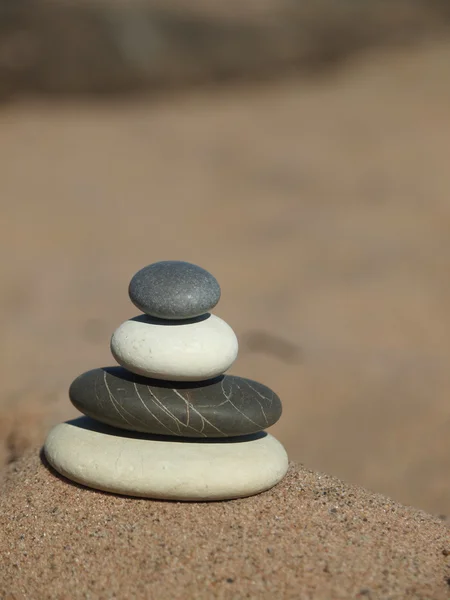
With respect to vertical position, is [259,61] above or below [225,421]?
above

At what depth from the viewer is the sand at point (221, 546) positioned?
11.6 feet

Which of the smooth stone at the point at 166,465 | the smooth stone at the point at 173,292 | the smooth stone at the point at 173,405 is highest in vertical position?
the smooth stone at the point at 173,292

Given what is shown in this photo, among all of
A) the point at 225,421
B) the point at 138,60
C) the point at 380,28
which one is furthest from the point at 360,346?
the point at 380,28

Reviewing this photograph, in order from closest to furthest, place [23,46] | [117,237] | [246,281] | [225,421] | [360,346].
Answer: [225,421] < [360,346] < [246,281] < [117,237] < [23,46]

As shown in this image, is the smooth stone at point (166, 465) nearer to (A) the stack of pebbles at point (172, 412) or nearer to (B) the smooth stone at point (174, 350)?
(A) the stack of pebbles at point (172, 412)

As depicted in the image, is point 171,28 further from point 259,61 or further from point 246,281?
point 246,281

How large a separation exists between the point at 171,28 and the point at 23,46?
3.39 m

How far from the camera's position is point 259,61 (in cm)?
1892

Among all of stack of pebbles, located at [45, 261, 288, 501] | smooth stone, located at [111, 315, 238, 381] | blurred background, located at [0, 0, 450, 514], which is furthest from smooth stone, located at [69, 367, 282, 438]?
blurred background, located at [0, 0, 450, 514]

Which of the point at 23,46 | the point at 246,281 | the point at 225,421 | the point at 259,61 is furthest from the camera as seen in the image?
the point at 259,61

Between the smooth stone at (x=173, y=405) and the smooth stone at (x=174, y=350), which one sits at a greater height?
the smooth stone at (x=174, y=350)

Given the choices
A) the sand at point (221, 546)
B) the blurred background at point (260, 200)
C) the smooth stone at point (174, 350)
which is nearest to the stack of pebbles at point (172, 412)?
the smooth stone at point (174, 350)

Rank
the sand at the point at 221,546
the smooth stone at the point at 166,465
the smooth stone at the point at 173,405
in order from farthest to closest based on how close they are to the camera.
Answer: the smooth stone at the point at 173,405 → the smooth stone at the point at 166,465 → the sand at the point at 221,546

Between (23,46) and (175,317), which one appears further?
(23,46)
